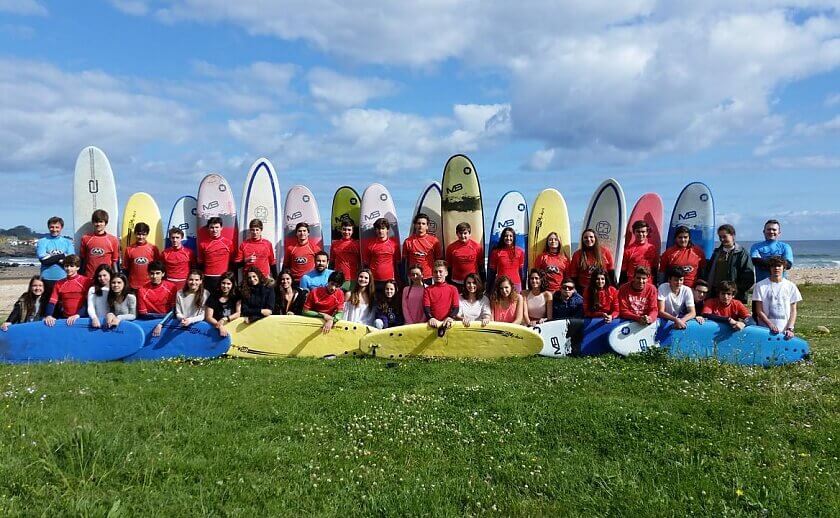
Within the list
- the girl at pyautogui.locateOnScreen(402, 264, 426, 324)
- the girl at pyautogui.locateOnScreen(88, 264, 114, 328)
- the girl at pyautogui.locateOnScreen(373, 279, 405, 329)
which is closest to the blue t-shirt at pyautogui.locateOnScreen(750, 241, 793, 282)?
the girl at pyautogui.locateOnScreen(402, 264, 426, 324)

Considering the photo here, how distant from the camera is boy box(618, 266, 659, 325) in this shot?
662 cm

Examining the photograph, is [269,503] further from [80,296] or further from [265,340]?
[80,296]

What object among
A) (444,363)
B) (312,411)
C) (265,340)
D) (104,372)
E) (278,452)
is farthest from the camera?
(265,340)

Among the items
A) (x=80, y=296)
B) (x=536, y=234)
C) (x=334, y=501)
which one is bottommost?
(x=334, y=501)

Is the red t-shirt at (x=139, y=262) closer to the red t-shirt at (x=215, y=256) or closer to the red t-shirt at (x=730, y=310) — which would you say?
the red t-shirt at (x=215, y=256)

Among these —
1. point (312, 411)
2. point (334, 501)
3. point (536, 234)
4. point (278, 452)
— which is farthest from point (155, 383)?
point (536, 234)

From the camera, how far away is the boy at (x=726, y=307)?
6648 millimetres

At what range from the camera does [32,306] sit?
690 centimetres

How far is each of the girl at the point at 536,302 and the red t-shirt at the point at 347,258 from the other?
2.34 meters

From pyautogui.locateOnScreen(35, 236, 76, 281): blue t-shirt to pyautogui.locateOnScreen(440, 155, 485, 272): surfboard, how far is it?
A: 4.93 m

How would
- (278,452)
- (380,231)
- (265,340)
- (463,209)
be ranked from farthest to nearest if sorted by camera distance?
1. (463,209)
2. (380,231)
3. (265,340)
4. (278,452)

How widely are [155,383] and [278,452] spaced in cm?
204

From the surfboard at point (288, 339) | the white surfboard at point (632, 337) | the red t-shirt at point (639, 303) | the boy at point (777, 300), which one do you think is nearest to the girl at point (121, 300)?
the surfboard at point (288, 339)

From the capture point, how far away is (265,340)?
22.3 ft
